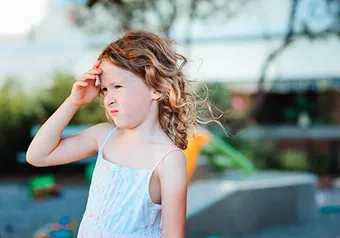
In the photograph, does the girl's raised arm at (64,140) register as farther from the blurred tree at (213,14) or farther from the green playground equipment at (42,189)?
the green playground equipment at (42,189)

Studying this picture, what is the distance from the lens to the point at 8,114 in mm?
7117

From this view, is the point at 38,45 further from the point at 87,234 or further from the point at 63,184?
the point at 87,234

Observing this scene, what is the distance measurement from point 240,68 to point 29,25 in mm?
2149

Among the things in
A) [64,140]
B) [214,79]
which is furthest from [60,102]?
[64,140]

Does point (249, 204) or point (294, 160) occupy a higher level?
point (294, 160)

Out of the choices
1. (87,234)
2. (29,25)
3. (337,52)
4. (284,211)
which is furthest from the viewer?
(29,25)

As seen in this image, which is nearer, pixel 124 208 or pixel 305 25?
pixel 124 208

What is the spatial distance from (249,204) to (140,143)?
306 cm

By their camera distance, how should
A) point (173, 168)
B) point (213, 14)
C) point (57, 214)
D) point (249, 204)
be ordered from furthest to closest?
1. point (213, 14)
2. point (57, 214)
3. point (249, 204)
4. point (173, 168)

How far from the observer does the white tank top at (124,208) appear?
1.80 meters

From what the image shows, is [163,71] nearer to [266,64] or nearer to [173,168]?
[173,168]

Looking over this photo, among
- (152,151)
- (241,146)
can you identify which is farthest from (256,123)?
(152,151)

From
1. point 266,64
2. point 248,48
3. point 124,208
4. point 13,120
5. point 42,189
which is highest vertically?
point 248,48

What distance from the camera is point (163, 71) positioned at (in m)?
1.84
